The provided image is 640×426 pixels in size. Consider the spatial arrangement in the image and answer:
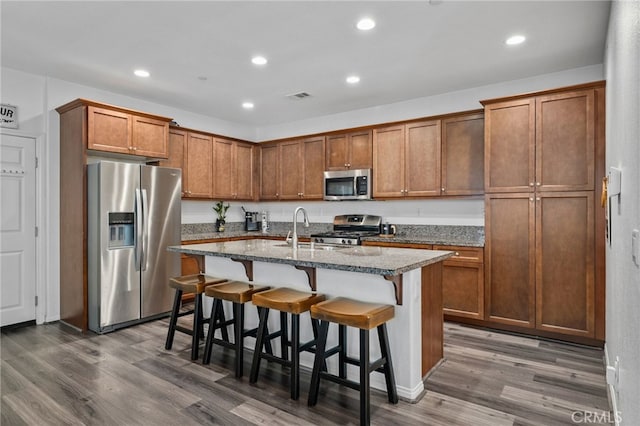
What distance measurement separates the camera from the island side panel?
272cm

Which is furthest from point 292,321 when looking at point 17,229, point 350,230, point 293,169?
point 293,169

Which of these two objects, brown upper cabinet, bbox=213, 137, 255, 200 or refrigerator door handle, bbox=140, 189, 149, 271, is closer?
refrigerator door handle, bbox=140, 189, 149, 271

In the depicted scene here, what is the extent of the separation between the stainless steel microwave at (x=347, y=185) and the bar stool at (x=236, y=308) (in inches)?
95.4

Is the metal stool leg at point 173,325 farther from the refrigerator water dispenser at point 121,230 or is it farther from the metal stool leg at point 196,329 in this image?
the refrigerator water dispenser at point 121,230

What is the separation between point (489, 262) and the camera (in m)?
3.95

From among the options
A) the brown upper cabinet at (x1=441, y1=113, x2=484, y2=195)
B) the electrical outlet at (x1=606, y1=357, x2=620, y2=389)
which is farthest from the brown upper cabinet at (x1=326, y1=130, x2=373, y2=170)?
the electrical outlet at (x1=606, y1=357, x2=620, y2=389)

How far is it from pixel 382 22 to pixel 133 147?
10.3ft

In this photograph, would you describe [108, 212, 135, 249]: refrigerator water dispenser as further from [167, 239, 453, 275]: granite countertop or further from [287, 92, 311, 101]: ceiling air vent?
[287, 92, 311, 101]: ceiling air vent

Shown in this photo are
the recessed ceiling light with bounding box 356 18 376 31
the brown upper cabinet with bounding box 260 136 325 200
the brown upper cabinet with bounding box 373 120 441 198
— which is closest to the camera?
the recessed ceiling light with bounding box 356 18 376 31

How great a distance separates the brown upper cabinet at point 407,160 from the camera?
15.1 feet

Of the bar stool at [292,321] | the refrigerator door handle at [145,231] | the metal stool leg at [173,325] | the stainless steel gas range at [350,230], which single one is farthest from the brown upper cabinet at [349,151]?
the metal stool leg at [173,325]

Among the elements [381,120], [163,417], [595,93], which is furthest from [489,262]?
[163,417]

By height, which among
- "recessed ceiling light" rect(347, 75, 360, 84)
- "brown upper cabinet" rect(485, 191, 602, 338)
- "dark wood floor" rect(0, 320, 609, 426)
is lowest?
"dark wood floor" rect(0, 320, 609, 426)

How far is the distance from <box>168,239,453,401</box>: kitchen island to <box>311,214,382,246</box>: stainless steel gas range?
1.77m
